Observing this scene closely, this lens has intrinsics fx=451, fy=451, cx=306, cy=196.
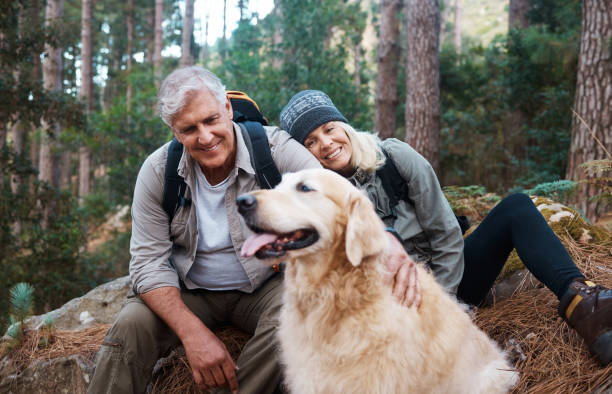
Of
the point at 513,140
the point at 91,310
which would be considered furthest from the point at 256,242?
the point at 513,140

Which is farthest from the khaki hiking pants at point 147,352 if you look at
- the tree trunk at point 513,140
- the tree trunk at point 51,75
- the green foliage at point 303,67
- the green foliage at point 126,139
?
the green foliage at point 126,139

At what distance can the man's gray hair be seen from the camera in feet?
8.56

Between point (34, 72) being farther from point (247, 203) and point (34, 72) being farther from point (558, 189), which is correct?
point (247, 203)

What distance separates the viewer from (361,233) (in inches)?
78.8

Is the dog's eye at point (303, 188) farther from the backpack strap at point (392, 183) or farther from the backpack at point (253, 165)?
the backpack strap at point (392, 183)

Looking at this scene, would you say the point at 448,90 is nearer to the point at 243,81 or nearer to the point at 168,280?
the point at 243,81

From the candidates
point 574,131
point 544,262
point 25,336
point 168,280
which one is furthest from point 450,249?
point 574,131

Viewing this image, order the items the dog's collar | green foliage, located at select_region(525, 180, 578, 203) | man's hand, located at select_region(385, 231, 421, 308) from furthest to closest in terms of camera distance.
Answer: green foliage, located at select_region(525, 180, 578, 203) → the dog's collar → man's hand, located at select_region(385, 231, 421, 308)

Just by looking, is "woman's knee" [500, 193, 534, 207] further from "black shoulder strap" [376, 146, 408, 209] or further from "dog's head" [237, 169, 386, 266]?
"dog's head" [237, 169, 386, 266]

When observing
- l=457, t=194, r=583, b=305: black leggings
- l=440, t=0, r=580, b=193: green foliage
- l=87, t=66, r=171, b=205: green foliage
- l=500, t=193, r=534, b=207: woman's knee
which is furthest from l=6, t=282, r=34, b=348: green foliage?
l=87, t=66, r=171, b=205: green foliage

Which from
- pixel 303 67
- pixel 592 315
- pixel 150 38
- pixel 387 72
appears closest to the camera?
pixel 592 315

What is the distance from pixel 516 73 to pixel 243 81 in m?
5.80

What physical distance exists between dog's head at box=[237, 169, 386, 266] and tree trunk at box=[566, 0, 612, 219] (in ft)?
13.6

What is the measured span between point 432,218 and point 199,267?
5.02 ft
